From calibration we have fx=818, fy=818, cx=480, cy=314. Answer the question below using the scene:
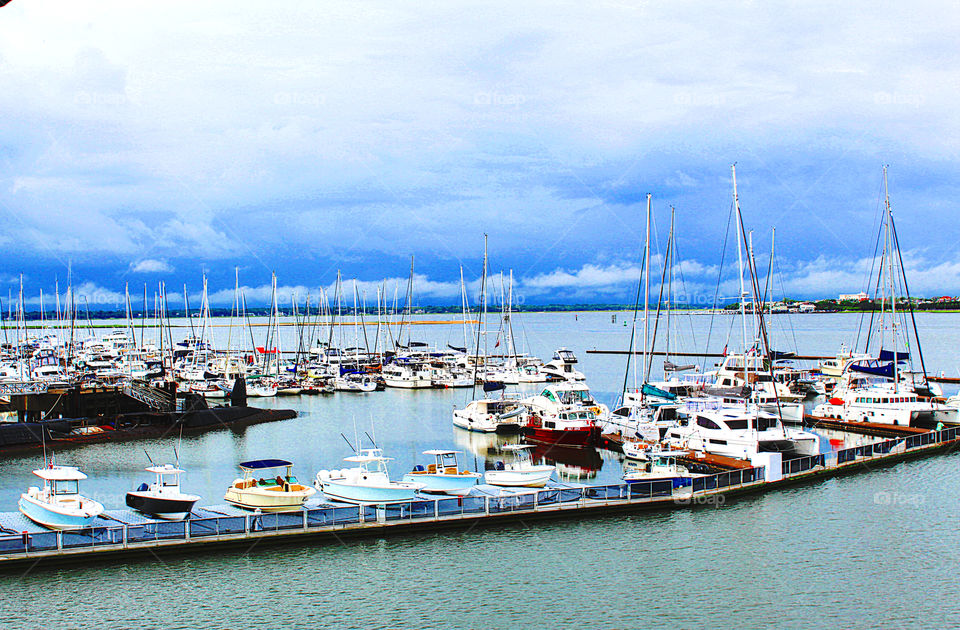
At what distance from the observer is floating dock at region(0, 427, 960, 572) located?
2278 centimetres

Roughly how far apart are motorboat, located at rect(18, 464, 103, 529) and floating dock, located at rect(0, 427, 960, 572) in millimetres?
391

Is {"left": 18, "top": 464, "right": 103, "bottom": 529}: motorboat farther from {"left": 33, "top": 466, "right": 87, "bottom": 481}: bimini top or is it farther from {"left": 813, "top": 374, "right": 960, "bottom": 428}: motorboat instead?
{"left": 813, "top": 374, "right": 960, "bottom": 428}: motorboat

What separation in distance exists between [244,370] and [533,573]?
6660 centimetres

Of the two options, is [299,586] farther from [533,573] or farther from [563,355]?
[563,355]

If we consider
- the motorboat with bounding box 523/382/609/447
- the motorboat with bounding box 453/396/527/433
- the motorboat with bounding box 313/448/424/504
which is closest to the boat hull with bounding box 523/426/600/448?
the motorboat with bounding box 523/382/609/447

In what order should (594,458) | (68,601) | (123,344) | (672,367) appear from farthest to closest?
(123,344) < (672,367) < (594,458) < (68,601)

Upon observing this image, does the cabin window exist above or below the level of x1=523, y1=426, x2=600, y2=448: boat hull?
above

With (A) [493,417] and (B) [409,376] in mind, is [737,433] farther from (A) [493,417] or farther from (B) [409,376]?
(B) [409,376]

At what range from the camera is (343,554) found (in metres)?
24.6

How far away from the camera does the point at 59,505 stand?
25.6 metres

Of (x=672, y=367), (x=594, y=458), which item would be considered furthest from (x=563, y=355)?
(x=594, y=458)

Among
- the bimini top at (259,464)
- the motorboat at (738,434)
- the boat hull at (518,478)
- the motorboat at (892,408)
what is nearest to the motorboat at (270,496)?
the bimini top at (259,464)

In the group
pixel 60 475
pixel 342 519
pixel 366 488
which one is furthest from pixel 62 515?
pixel 366 488

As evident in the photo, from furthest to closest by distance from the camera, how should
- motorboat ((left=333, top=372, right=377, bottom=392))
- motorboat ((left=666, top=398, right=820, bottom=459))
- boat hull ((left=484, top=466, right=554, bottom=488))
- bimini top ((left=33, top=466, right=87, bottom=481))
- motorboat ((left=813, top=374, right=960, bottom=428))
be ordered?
1. motorboat ((left=333, top=372, right=377, bottom=392))
2. motorboat ((left=813, top=374, right=960, bottom=428))
3. motorboat ((left=666, top=398, right=820, bottom=459))
4. boat hull ((left=484, top=466, right=554, bottom=488))
5. bimini top ((left=33, top=466, right=87, bottom=481))
